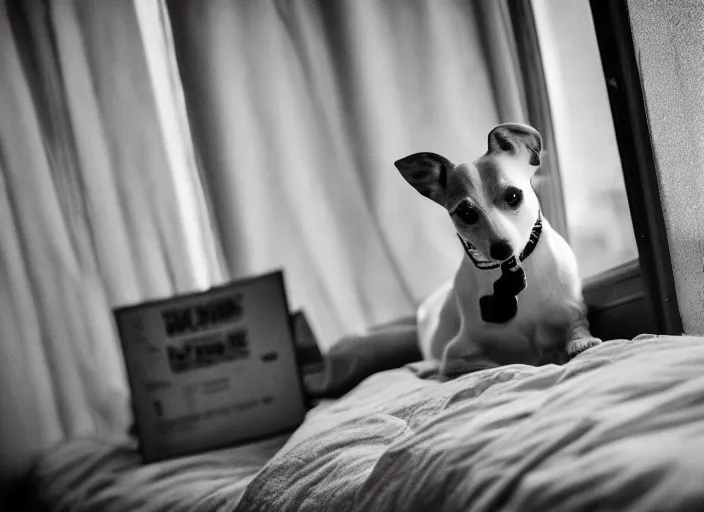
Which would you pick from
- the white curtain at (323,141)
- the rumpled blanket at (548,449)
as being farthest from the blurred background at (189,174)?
the rumpled blanket at (548,449)

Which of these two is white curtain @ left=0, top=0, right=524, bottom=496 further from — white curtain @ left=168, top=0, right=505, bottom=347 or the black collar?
the black collar

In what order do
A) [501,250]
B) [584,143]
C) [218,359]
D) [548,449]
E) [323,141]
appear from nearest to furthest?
[548,449]
[501,250]
[584,143]
[218,359]
[323,141]

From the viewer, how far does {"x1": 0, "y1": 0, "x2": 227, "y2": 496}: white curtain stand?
1.54 meters

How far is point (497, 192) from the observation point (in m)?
0.89

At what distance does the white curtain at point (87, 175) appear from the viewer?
154cm

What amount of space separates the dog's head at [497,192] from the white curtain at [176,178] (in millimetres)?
525

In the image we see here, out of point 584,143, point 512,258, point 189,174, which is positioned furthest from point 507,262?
point 189,174

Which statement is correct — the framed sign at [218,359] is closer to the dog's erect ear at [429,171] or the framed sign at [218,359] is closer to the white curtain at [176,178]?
the white curtain at [176,178]

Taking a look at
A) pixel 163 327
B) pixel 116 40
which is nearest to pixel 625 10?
pixel 163 327

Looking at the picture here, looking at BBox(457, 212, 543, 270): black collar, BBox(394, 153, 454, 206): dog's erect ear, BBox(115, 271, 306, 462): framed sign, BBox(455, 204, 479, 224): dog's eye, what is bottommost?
BBox(115, 271, 306, 462): framed sign

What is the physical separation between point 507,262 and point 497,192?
0.33 feet

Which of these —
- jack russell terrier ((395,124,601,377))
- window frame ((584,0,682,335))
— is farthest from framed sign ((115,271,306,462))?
window frame ((584,0,682,335))

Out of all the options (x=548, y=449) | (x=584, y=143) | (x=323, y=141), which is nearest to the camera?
(x=548, y=449)

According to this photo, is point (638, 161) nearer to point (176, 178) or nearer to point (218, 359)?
point (218, 359)
